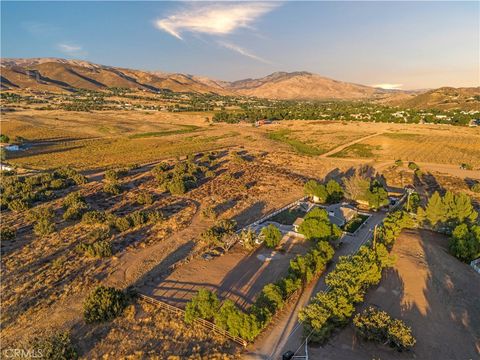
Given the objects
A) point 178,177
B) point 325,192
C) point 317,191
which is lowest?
point 178,177

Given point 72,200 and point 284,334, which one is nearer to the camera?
point 284,334

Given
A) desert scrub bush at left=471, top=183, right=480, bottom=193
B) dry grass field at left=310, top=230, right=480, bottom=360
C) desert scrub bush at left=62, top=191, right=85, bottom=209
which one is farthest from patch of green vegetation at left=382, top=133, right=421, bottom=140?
desert scrub bush at left=62, top=191, right=85, bottom=209

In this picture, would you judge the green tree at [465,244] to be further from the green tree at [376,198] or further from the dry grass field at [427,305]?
the green tree at [376,198]

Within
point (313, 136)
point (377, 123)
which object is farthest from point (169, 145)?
point (377, 123)

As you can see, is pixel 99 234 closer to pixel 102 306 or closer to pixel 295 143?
pixel 102 306

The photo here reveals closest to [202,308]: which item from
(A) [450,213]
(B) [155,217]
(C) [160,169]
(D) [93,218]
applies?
(B) [155,217]

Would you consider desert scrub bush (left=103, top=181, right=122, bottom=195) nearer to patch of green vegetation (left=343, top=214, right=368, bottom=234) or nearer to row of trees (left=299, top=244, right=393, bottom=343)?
patch of green vegetation (left=343, top=214, right=368, bottom=234)
